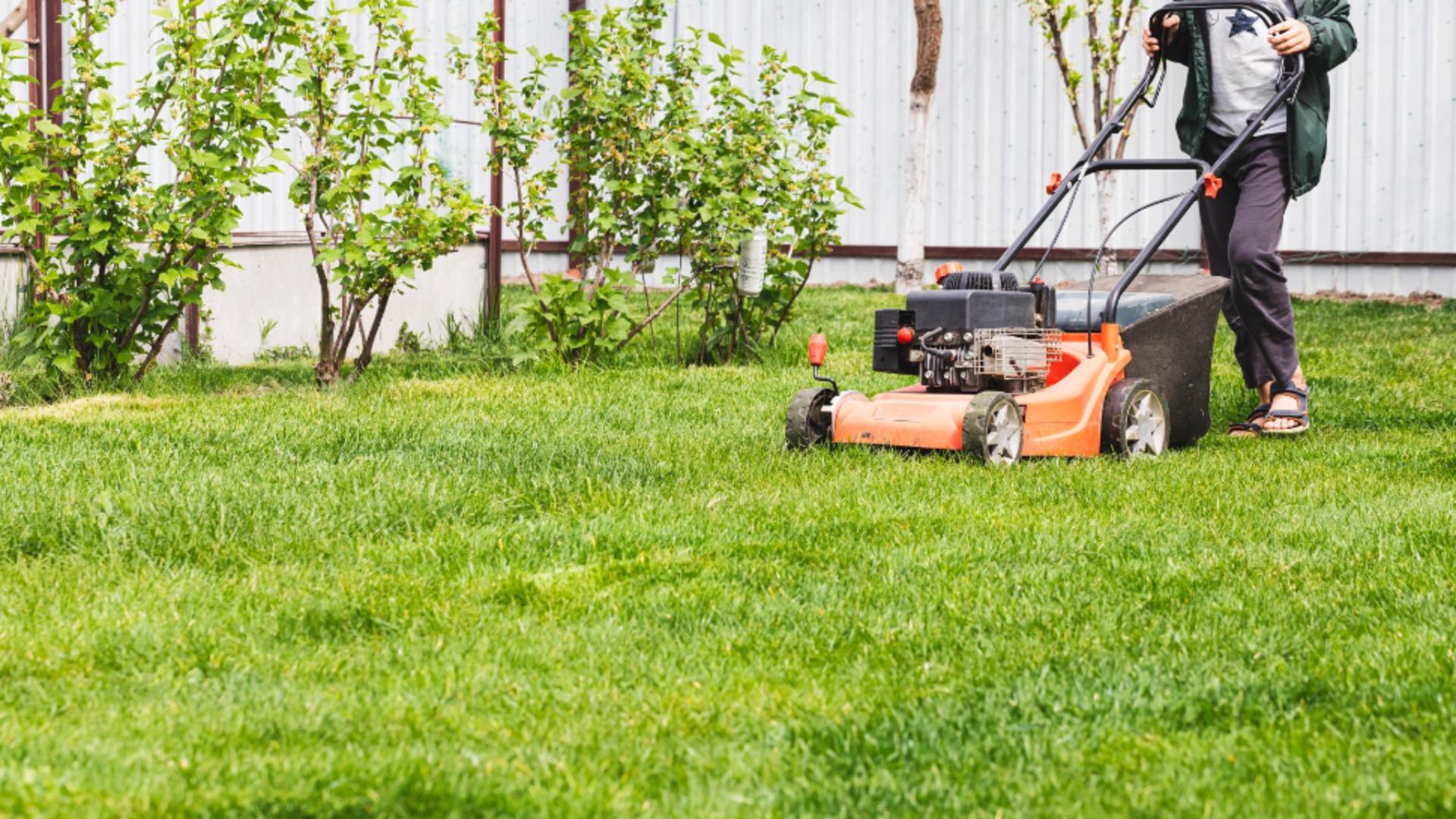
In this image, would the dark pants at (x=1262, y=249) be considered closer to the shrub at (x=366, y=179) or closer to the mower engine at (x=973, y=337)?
the mower engine at (x=973, y=337)

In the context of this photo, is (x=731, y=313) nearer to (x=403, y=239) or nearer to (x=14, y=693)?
(x=403, y=239)

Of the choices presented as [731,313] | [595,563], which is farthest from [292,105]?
[595,563]

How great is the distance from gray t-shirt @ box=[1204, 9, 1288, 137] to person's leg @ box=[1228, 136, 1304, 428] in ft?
0.39

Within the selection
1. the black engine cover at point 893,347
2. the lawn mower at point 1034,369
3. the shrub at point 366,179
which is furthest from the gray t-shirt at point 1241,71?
the shrub at point 366,179

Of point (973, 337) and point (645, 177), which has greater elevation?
point (645, 177)

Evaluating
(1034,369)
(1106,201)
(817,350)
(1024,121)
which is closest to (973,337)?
(1034,369)

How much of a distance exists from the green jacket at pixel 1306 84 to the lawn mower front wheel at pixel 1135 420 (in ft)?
3.39

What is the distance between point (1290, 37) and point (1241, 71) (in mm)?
329

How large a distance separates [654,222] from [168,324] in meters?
2.23

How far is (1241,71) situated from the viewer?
6.09 m

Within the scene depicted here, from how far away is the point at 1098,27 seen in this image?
13344mm

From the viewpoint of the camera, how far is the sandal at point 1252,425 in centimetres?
609

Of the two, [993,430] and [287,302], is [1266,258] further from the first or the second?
[287,302]

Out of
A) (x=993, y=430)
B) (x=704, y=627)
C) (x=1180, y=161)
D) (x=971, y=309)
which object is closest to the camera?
(x=704, y=627)
